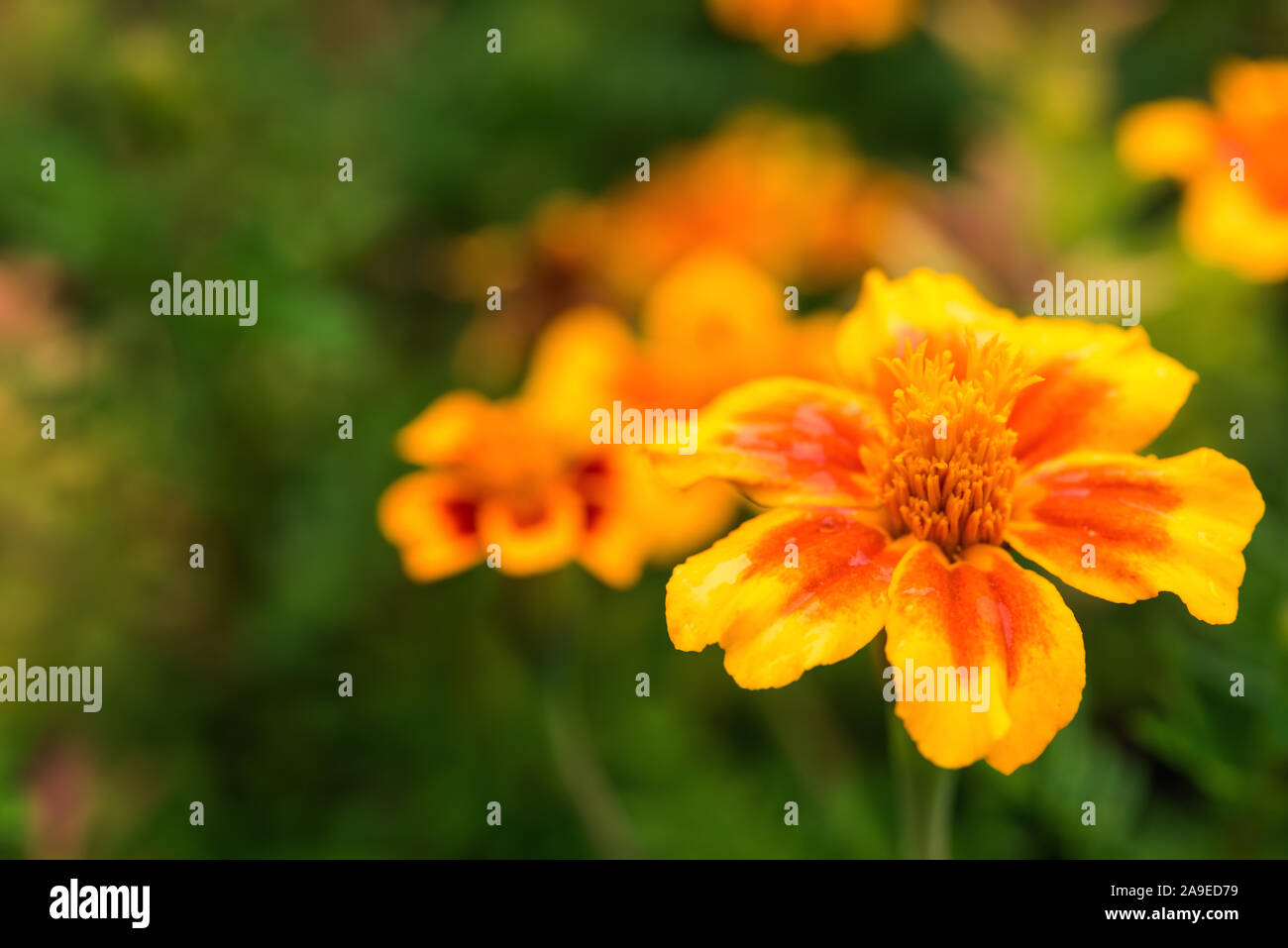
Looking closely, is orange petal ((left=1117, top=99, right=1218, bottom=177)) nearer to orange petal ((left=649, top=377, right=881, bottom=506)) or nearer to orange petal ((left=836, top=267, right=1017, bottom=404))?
orange petal ((left=836, top=267, right=1017, bottom=404))

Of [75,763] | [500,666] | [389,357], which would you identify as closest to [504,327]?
[389,357]

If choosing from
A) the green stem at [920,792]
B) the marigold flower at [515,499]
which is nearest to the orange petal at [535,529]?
the marigold flower at [515,499]

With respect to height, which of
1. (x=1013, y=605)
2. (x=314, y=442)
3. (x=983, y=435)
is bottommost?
(x=1013, y=605)

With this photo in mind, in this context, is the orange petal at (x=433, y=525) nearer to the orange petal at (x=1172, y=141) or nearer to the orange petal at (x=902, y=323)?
the orange petal at (x=902, y=323)

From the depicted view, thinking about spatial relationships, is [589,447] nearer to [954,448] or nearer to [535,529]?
[535,529]

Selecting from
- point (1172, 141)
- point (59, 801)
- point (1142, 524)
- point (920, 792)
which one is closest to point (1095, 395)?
point (1142, 524)
